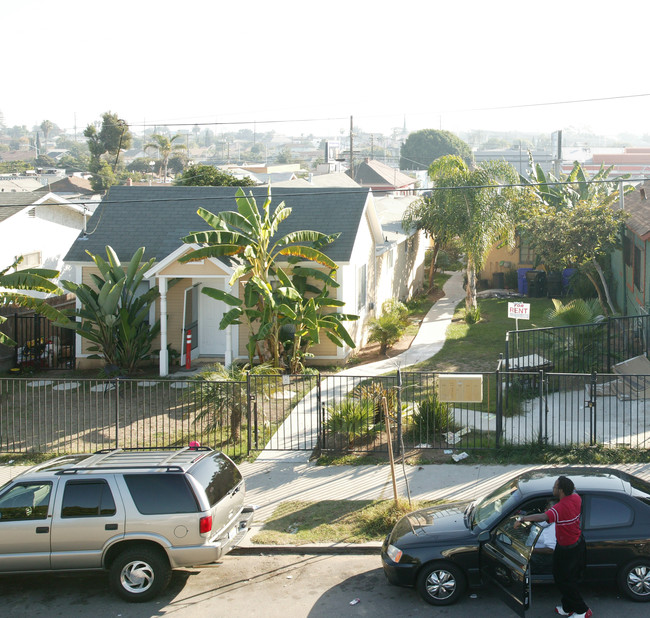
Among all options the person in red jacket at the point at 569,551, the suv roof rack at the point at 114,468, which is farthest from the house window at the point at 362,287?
the person in red jacket at the point at 569,551

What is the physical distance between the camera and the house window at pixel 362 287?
21.9m

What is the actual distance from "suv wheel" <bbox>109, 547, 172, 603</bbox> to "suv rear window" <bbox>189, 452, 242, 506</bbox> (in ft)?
2.90

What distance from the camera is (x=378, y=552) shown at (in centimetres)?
965

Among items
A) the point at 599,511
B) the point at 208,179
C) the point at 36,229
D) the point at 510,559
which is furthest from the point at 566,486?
the point at 208,179

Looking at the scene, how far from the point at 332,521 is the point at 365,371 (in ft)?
27.8

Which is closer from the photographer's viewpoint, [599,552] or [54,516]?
[599,552]

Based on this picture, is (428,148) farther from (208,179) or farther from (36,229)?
(36,229)

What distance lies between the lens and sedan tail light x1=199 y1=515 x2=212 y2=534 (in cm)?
845

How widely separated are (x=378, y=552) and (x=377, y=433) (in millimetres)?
3945

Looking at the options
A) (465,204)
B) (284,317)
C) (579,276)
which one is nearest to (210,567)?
(284,317)

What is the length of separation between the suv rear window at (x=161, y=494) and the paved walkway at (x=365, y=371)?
4512 mm

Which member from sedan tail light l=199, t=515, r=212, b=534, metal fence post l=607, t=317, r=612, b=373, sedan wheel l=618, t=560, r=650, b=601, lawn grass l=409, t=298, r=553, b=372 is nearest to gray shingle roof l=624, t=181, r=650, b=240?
metal fence post l=607, t=317, r=612, b=373

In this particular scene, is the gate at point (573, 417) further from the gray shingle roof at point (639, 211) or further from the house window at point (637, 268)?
the house window at point (637, 268)

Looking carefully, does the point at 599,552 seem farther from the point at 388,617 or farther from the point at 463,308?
the point at 463,308
